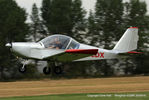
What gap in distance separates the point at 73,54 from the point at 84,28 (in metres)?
25.2

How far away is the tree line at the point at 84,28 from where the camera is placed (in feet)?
128

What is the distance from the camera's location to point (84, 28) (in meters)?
41.4

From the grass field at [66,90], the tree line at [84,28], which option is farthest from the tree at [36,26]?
the grass field at [66,90]

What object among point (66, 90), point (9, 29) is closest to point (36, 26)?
point (9, 29)

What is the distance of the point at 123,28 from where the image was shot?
41250 millimetres

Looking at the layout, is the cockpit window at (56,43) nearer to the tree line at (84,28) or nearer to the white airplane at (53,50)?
the white airplane at (53,50)

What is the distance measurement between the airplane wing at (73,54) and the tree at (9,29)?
20395 millimetres

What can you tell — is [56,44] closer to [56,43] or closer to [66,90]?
[56,43]

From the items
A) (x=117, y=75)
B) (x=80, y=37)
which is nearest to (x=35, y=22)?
(x=80, y=37)

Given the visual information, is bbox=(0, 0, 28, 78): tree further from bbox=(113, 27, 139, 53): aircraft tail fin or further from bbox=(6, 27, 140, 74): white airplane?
bbox=(6, 27, 140, 74): white airplane

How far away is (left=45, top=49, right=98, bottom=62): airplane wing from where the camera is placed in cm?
1592

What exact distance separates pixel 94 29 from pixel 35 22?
27.7ft

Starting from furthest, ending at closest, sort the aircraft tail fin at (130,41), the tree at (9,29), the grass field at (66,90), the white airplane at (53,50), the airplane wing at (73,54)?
the tree at (9,29)
the aircraft tail fin at (130,41)
the grass field at (66,90)
the white airplane at (53,50)
the airplane wing at (73,54)

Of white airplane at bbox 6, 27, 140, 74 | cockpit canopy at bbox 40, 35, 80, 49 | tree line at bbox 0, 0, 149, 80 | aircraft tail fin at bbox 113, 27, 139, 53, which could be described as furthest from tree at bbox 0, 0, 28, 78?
cockpit canopy at bbox 40, 35, 80, 49
